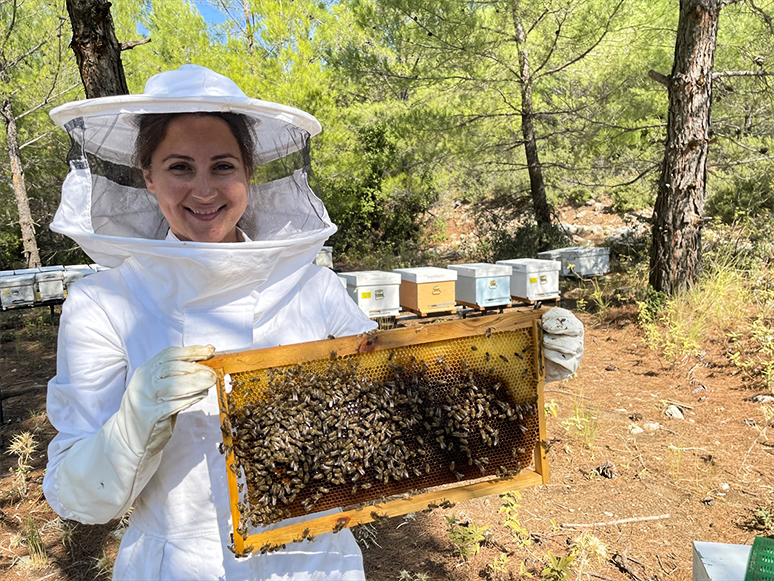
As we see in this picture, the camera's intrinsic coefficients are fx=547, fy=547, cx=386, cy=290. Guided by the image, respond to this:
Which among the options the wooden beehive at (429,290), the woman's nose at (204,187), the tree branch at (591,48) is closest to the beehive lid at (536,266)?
the wooden beehive at (429,290)

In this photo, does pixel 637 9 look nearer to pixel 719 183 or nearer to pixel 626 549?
pixel 719 183

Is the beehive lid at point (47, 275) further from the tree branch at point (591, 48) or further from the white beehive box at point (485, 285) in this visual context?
the tree branch at point (591, 48)

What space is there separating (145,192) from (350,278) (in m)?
6.48

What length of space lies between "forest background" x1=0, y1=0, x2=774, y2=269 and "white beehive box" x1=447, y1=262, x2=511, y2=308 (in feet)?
9.65

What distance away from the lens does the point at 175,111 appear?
5.43 feet

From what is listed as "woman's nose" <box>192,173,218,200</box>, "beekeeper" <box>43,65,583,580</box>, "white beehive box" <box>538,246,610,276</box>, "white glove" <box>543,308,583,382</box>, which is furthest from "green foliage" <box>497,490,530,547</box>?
"white beehive box" <box>538,246,610,276</box>

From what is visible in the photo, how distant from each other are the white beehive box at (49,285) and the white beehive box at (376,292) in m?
6.30

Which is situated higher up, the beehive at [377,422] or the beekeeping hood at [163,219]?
the beekeeping hood at [163,219]

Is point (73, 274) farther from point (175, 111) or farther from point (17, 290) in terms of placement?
point (175, 111)

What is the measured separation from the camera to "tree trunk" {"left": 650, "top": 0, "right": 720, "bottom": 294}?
7.84m

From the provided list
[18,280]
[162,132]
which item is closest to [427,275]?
[162,132]

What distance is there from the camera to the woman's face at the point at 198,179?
173 cm

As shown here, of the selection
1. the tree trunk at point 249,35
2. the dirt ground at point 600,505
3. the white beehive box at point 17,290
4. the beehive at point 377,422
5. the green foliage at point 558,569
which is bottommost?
the dirt ground at point 600,505

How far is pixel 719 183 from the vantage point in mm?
16047
